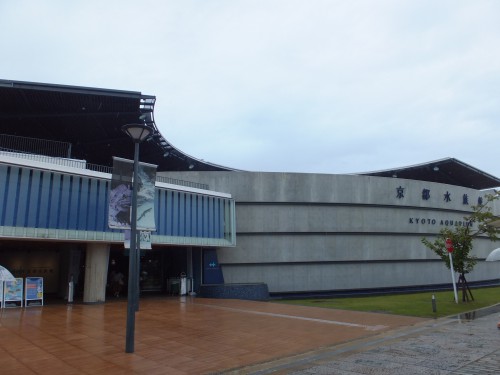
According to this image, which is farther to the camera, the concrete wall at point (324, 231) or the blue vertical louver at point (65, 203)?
the concrete wall at point (324, 231)

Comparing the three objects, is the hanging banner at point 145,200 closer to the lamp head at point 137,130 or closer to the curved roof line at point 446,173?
the lamp head at point 137,130

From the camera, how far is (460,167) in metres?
42.8

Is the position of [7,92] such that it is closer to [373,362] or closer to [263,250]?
[263,250]

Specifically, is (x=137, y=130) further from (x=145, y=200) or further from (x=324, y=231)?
(x=324, y=231)

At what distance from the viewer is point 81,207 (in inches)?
779

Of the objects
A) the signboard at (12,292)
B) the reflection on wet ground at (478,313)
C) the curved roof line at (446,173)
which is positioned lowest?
the reflection on wet ground at (478,313)

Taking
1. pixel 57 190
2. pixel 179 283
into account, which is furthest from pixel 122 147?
pixel 57 190

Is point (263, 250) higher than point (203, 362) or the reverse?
higher

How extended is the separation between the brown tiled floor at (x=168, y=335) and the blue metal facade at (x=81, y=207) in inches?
150

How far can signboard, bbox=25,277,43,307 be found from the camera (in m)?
18.7

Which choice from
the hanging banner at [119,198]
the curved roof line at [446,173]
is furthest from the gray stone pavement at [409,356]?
the curved roof line at [446,173]

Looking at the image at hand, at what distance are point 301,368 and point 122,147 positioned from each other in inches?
1344

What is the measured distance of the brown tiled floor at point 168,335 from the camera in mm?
8953

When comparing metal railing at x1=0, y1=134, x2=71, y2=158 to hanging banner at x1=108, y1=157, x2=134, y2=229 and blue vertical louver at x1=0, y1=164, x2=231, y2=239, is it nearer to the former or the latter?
blue vertical louver at x1=0, y1=164, x2=231, y2=239
